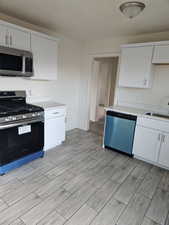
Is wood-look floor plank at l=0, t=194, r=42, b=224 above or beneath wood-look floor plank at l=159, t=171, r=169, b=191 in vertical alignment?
beneath

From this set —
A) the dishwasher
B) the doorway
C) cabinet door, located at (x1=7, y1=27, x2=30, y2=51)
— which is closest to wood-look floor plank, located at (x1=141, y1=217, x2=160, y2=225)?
the dishwasher

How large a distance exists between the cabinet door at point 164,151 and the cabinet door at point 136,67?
1010 millimetres

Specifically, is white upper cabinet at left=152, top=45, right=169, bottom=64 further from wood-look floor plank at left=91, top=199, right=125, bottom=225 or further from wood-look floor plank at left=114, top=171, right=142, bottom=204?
wood-look floor plank at left=91, top=199, right=125, bottom=225

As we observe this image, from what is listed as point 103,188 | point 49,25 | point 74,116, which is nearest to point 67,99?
point 74,116

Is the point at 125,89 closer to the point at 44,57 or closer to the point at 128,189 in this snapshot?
the point at 44,57

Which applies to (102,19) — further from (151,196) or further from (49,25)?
(151,196)

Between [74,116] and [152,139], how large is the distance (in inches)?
90.4

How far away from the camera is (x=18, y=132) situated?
7.60 ft

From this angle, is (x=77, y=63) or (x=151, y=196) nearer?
(x=151, y=196)

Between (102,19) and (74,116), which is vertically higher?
(102,19)

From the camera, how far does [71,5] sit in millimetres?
2113

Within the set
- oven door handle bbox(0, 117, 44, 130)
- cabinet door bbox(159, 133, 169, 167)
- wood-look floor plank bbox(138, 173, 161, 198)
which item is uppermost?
oven door handle bbox(0, 117, 44, 130)

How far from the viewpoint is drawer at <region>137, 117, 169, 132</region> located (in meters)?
2.51

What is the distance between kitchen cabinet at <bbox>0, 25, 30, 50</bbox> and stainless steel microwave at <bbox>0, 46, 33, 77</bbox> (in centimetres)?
10
